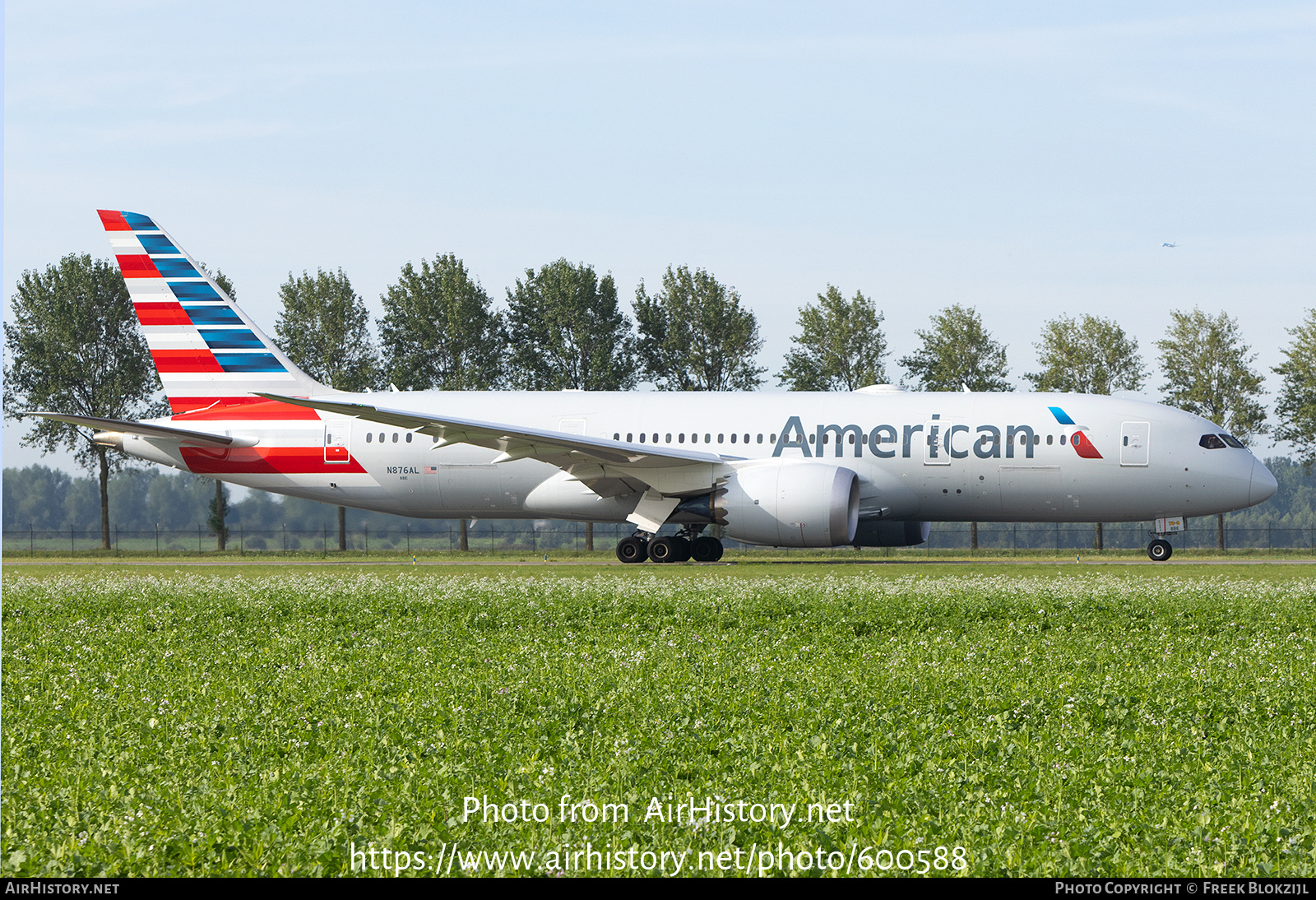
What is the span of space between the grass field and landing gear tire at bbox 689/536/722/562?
11931 millimetres

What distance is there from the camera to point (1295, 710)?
7.85m

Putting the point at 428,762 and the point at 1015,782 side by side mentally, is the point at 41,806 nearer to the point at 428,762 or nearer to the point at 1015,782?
the point at 428,762

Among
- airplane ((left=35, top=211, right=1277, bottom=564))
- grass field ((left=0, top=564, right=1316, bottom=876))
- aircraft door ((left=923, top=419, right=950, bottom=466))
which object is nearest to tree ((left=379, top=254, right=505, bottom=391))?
airplane ((left=35, top=211, right=1277, bottom=564))

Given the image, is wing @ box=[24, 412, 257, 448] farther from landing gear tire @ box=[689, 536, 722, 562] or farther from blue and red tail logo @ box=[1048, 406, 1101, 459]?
blue and red tail logo @ box=[1048, 406, 1101, 459]

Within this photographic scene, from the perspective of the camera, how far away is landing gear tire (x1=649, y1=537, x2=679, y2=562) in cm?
2569

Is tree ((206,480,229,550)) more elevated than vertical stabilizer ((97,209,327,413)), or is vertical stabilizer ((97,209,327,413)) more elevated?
Result: vertical stabilizer ((97,209,327,413))

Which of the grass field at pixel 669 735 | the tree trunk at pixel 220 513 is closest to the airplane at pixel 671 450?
the grass field at pixel 669 735

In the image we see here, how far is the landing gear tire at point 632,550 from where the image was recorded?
84.3ft

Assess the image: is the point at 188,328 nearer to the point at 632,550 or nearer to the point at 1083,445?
the point at 632,550

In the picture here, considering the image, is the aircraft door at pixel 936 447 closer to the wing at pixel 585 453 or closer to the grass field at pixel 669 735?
the wing at pixel 585 453

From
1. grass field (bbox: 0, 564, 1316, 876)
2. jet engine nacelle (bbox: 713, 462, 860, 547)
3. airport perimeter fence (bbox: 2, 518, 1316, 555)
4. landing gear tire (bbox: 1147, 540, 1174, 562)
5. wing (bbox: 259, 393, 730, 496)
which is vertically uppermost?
wing (bbox: 259, 393, 730, 496)

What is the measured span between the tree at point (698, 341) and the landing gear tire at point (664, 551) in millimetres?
20393

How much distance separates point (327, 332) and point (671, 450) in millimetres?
25382

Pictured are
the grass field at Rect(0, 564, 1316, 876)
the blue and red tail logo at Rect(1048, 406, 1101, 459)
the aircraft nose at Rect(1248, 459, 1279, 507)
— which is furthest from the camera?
the aircraft nose at Rect(1248, 459, 1279, 507)
